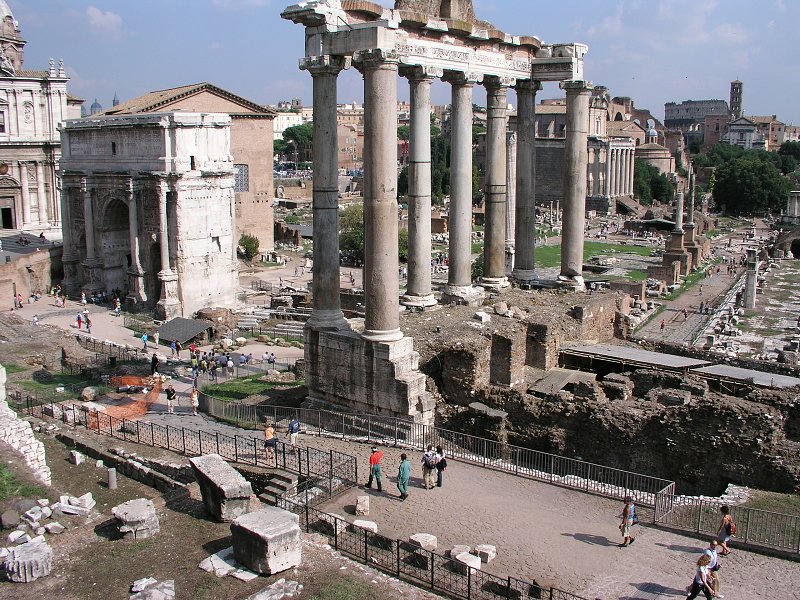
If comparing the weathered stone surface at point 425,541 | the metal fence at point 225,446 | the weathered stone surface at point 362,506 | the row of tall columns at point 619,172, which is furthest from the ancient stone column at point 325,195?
the row of tall columns at point 619,172

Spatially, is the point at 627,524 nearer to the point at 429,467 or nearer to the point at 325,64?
the point at 429,467

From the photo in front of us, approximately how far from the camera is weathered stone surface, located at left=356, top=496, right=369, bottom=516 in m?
13.5

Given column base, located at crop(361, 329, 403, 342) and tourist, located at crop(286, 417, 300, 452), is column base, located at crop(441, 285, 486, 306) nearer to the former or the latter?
column base, located at crop(361, 329, 403, 342)

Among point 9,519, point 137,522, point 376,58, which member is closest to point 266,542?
point 137,522

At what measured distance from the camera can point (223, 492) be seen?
1269cm

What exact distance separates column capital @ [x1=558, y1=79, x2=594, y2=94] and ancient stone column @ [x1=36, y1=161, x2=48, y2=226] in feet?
144

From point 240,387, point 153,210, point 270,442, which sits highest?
point 153,210

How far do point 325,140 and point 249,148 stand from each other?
50.2 meters

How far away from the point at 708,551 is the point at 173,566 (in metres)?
7.22

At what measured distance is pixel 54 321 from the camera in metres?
39.6

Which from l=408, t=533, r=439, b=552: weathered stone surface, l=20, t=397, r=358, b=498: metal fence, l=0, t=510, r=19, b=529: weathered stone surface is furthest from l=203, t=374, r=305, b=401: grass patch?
l=408, t=533, r=439, b=552: weathered stone surface

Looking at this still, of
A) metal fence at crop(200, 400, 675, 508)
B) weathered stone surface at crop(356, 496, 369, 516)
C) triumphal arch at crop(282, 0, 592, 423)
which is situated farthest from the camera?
triumphal arch at crop(282, 0, 592, 423)

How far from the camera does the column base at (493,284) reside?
23.8 m

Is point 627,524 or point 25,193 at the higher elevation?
point 25,193
